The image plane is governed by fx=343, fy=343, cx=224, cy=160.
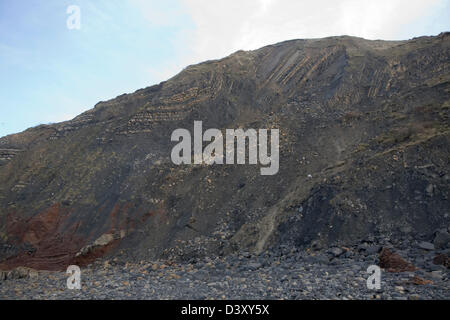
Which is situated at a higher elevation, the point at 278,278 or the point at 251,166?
the point at 251,166

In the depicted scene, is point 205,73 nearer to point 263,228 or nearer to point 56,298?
point 263,228

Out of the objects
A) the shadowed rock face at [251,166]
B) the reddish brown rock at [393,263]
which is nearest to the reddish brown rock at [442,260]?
the reddish brown rock at [393,263]

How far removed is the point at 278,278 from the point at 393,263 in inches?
117

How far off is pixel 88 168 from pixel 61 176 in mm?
1654

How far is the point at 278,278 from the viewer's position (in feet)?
30.0

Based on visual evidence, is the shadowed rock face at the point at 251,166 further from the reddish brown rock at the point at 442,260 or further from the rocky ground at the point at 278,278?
the reddish brown rock at the point at 442,260

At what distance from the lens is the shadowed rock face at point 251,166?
11.9 m

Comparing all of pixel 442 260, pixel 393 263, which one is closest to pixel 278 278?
pixel 393 263

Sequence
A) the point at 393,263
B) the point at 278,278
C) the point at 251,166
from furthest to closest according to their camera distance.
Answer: the point at 251,166 → the point at 278,278 → the point at 393,263

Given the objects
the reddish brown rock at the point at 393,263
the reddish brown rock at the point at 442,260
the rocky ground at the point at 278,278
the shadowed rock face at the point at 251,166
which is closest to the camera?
the rocky ground at the point at 278,278

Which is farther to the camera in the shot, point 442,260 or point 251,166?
point 251,166

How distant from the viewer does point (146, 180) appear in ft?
57.1

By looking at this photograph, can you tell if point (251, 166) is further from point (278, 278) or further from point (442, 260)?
point (442, 260)

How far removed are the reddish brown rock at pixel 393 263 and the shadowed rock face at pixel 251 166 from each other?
1.43 meters
